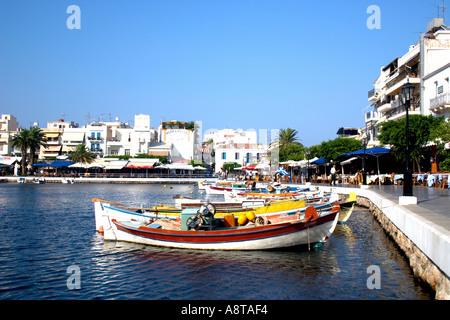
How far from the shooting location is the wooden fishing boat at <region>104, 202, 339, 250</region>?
1300 centimetres

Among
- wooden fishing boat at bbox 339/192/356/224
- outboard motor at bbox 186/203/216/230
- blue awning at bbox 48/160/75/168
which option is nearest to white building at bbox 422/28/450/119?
wooden fishing boat at bbox 339/192/356/224

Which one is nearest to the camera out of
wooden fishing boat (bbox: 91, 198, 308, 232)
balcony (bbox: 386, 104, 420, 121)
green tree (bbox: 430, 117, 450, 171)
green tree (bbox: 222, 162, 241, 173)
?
wooden fishing boat (bbox: 91, 198, 308, 232)

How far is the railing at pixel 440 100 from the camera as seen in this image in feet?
96.2

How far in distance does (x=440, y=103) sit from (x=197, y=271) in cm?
2701

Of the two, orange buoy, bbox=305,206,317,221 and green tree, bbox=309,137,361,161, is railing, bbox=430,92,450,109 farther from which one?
orange buoy, bbox=305,206,317,221

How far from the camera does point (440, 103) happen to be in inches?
1188

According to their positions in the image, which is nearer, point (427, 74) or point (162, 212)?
point (162, 212)

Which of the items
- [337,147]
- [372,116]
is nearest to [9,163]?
[337,147]

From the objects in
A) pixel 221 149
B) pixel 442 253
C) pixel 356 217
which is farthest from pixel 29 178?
pixel 442 253

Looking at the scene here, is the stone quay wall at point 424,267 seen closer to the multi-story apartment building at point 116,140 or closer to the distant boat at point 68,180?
the distant boat at point 68,180

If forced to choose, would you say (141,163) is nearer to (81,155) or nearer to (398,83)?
(81,155)

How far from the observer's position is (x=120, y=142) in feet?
285

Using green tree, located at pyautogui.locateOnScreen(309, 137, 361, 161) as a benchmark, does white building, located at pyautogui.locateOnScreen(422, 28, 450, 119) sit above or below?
above
